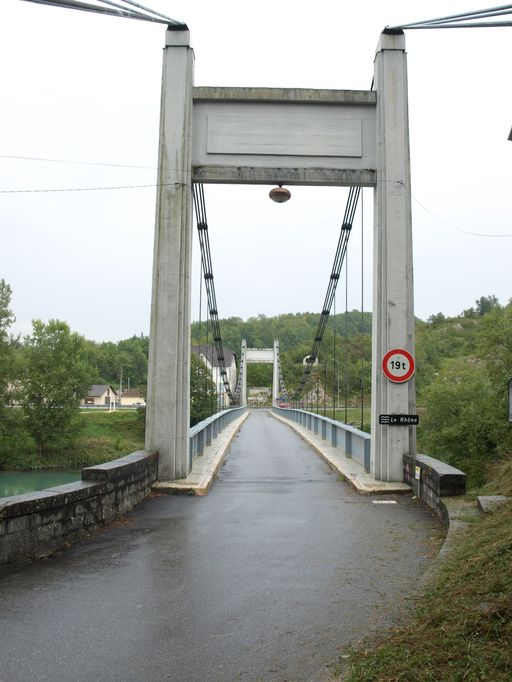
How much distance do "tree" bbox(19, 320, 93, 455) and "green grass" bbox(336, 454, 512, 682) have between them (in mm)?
37865

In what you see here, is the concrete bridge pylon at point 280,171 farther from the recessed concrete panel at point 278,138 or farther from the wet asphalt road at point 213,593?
the wet asphalt road at point 213,593

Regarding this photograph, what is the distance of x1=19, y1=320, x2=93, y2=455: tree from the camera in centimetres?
3841

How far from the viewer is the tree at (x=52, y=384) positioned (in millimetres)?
38406

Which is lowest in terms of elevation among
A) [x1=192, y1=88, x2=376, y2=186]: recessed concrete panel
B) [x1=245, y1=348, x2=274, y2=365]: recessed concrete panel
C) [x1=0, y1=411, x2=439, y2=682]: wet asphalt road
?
[x1=0, y1=411, x2=439, y2=682]: wet asphalt road

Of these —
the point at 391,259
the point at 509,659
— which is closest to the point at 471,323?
the point at 391,259

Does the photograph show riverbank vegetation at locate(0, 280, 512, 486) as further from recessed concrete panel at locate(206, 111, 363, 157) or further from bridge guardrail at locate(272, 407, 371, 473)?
recessed concrete panel at locate(206, 111, 363, 157)

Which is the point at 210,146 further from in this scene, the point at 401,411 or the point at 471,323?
the point at 471,323

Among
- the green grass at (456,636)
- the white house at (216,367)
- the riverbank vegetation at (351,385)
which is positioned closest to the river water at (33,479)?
the riverbank vegetation at (351,385)

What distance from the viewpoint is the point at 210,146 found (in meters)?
8.03

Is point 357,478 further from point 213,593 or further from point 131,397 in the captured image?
point 131,397

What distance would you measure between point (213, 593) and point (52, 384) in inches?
1510

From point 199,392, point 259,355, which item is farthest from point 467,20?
point 259,355

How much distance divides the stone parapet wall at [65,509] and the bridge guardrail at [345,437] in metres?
3.73

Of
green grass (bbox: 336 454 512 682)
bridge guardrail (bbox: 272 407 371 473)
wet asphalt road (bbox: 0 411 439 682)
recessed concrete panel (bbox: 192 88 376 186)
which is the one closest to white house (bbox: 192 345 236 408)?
bridge guardrail (bbox: 272 407 371 473)
